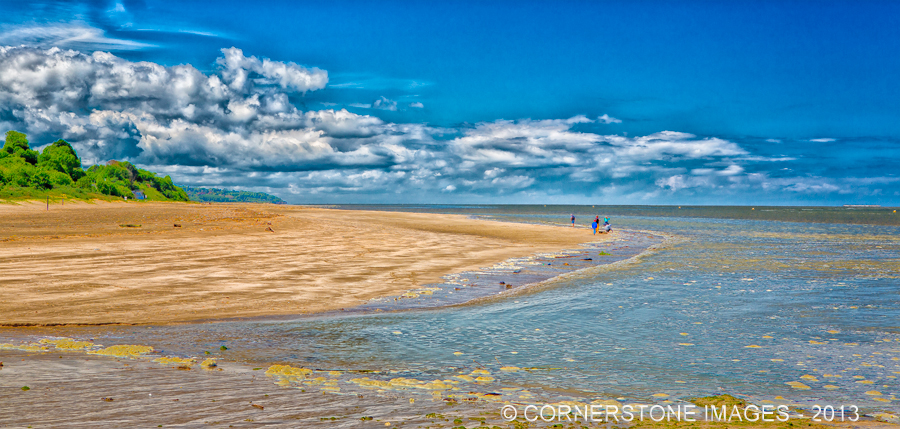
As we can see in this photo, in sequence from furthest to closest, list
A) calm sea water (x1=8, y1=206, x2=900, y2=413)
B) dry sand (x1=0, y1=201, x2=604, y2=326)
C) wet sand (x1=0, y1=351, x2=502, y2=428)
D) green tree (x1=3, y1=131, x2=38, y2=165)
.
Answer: green tree (x1=3, y1=131, x2=38, y2=165) → dry sand (x1=0, y1=201, x2=604, y2=326) → calm sea water (x1=8, y1=206, x2=900, y2=413) → wet sand (x1=0, y1=351, x2=502, y2=428)

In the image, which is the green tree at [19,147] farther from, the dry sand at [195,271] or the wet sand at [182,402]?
the wet sand at [182,402]

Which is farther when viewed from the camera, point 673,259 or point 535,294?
point 673,259

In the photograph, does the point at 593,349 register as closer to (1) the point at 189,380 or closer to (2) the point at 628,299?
(2) the point at 628,299

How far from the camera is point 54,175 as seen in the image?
10206cm

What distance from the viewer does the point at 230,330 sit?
11.4 metres

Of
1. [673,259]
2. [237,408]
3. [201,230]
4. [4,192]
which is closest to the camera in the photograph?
[237,408]

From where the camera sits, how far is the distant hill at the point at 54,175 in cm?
8075

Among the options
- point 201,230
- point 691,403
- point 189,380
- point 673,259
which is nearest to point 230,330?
point 189,380

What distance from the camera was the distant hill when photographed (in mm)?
80750

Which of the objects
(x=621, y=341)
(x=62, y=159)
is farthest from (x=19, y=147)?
(x=621, y=341)

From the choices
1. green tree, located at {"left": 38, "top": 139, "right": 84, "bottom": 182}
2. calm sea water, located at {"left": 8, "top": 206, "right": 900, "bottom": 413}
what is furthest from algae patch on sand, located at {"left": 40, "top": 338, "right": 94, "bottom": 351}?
green tree, located at {"left": 38, "top": 139, "right": 84, "bottom": 182}

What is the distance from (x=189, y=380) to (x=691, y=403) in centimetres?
760

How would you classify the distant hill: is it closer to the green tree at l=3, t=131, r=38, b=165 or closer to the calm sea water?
the green tree at l=3, t=131, r=38, b=165

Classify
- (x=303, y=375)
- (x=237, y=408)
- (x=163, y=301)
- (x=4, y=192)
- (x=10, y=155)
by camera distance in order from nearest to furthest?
(x=237, y=408), (x=303, y=375), (x=163, y=301), (x=4, y=192), (x=10, y=155)
